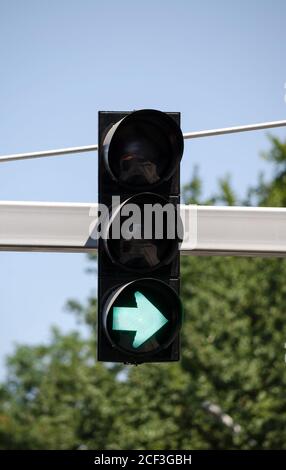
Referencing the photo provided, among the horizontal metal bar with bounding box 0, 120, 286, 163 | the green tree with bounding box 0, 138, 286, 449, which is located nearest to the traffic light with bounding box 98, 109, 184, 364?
the horizontal metal bar with bounding box 0, 120, 286, 163

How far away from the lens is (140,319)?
16.2 feet

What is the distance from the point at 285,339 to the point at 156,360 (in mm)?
31967

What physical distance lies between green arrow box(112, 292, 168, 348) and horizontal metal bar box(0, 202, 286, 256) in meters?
0.70

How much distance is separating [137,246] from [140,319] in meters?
0.32

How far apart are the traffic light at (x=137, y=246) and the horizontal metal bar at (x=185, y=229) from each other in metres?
0.60

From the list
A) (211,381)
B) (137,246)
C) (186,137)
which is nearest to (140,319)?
(137,246)

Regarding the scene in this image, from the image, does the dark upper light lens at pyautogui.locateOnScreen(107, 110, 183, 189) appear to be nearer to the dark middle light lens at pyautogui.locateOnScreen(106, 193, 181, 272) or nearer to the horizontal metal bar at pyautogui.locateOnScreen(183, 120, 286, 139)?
the dark middle light lens at pyautogui.locateOnScreen(106, 193, 181, 272)

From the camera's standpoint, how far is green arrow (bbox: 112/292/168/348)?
4902 millimetres

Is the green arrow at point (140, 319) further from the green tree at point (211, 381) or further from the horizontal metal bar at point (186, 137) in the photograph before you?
the green tree at point (211, 381)

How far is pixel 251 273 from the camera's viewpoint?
39.7 meters

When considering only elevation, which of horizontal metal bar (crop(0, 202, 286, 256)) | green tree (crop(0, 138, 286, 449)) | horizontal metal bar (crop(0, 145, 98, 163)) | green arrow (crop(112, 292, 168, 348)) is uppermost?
green tree (crop(0, 138, 286, 449))
